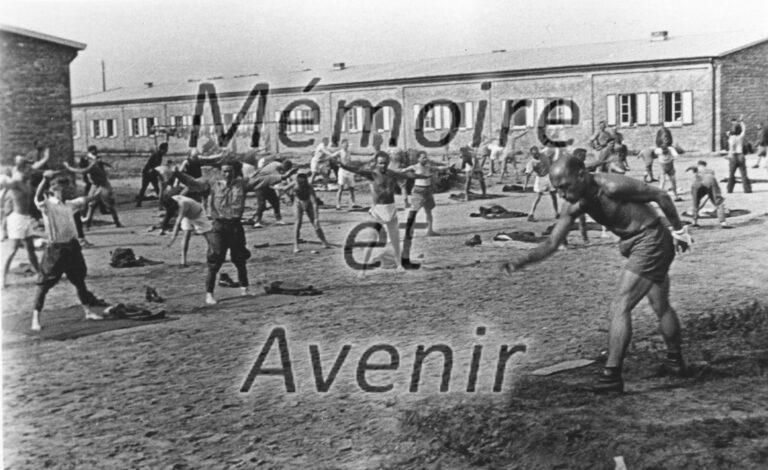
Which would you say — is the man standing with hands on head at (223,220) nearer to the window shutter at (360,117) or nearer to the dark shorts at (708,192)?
the dark shorts at (708,192)

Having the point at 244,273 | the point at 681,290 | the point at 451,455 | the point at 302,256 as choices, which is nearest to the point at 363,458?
the point at 451,455

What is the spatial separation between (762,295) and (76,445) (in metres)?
8.17

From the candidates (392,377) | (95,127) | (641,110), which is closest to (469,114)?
(641,110)

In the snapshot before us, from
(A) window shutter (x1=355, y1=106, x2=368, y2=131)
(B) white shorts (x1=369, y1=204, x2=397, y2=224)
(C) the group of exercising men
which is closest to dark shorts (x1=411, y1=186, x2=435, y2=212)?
(C) the group of exercising men

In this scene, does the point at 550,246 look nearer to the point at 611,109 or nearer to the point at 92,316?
the point at 92,316

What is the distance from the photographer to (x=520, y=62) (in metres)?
33.2

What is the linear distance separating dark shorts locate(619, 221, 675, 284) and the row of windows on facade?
2055 centimetres

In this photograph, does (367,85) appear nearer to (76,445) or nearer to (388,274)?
(388,274)

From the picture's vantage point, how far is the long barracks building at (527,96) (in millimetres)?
29500

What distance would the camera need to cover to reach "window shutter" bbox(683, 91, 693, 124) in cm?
3073

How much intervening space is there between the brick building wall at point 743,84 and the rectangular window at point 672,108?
1504 millimetres

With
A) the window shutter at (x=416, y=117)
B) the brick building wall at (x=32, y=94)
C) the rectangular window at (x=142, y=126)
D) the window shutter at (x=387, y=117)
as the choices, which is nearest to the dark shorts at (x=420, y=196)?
the brick building wall at (x=32, y=94)

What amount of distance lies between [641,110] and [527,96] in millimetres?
4097

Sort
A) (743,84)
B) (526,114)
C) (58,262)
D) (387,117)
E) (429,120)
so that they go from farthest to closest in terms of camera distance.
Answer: (387,117)
(429,120)
(526,114)
(743,84)
(58,262)
